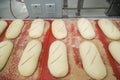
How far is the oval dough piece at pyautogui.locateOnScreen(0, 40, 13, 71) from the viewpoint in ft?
3.68

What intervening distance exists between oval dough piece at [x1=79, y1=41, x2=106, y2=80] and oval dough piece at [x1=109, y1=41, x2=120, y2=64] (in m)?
0.14

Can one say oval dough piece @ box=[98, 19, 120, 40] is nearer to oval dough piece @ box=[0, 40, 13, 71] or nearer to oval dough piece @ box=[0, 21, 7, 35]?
oval dough piece @ box=[0, 40, 13, 71]

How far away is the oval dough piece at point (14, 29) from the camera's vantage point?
1.35 meters

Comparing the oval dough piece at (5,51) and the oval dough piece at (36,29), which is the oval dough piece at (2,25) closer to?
the oval dough piece at (5,51)

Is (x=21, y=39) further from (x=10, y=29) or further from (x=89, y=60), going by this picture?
(x=89, y=60)

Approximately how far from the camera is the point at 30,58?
1137 mm

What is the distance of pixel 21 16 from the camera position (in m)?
2.73

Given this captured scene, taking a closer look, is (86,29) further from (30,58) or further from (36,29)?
(30,58)

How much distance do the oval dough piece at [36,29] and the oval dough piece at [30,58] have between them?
92mm

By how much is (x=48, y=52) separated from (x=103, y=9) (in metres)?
2.05

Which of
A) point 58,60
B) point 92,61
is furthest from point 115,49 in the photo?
point 58,60

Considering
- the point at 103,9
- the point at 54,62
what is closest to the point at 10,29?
the point at 54,62

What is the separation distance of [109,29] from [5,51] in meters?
1.09

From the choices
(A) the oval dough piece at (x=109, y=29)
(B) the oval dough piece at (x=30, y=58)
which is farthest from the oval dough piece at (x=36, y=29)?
(A) the oval dough piece at (x=109, y=29)
